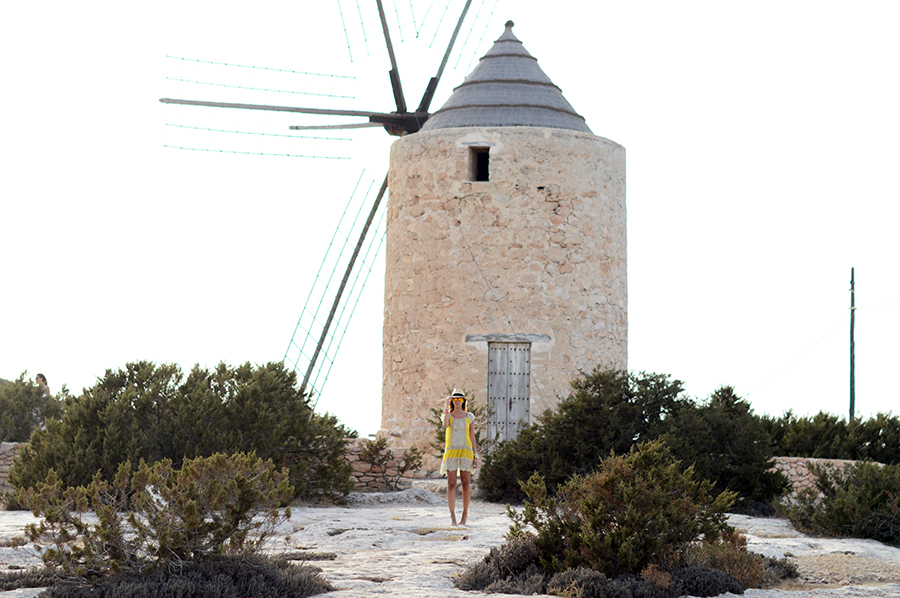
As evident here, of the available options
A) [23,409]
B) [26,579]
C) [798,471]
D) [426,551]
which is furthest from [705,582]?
[23,409]

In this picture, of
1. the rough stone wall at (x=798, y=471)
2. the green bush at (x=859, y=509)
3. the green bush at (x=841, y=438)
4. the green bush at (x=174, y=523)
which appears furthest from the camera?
the green bush at (x=841, y=438)

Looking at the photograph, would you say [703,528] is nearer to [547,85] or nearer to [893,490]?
[893,490]

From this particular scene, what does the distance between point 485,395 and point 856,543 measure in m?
6.51

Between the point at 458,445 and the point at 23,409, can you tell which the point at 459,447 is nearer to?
the point at 458,445

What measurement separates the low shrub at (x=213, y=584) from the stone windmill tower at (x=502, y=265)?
841 cm

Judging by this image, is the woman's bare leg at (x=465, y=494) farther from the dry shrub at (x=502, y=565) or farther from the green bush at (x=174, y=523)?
the green bush at (x=174, y=523)

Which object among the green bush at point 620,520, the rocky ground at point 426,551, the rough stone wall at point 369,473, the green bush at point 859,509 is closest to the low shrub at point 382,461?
the rough stone wall at point 369,473

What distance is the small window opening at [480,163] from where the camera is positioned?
15094 millimetres

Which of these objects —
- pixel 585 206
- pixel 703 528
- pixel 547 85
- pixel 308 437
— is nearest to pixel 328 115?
pixel 547 85

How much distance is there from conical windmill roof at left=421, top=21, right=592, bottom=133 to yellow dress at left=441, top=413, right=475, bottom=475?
720 centimetres

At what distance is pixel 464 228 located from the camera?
14.6m

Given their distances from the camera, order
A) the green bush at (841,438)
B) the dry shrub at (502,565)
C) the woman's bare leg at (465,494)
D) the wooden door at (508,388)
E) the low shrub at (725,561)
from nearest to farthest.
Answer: the dry shrub at (502,565)
the low shrub at (725,561)
the woman's bare leg at (465,494)
the wooden door at (508,388)
the green bush at (841,438)

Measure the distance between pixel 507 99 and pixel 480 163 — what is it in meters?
1.10

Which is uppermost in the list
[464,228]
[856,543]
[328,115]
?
[328,115]
